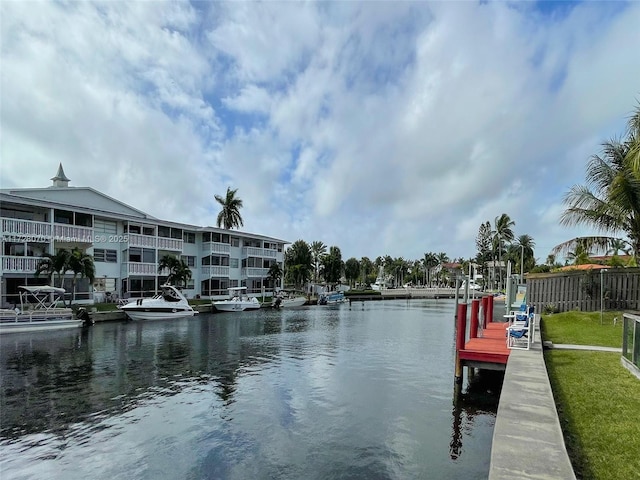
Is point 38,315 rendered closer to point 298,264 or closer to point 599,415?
point 599,415

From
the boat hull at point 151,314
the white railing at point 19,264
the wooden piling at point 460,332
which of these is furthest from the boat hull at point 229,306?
the wooden piling at point 460,332

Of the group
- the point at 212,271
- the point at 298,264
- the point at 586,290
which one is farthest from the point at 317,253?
the point at 586,290

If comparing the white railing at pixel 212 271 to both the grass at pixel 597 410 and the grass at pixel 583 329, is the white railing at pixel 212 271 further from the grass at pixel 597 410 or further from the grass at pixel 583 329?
the grass at pixel 597 410

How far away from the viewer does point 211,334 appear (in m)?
27.8

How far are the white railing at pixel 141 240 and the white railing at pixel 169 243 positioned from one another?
1.11 metres

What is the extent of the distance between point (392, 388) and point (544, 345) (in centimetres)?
557

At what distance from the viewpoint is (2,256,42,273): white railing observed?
2906 centimetres

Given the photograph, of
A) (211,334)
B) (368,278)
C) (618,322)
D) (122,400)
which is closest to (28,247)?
(211,334)

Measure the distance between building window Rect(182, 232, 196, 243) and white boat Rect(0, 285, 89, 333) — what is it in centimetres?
1734

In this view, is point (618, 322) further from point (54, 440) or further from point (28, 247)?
point (28, 247)

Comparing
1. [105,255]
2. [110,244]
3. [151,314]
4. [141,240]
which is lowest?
[151,314]

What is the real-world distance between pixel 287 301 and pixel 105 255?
23475mm

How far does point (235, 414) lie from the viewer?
11633mm

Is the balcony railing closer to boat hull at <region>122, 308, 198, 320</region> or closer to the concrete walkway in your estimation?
boat hull at <region>122, 308, 198, 320</region>
